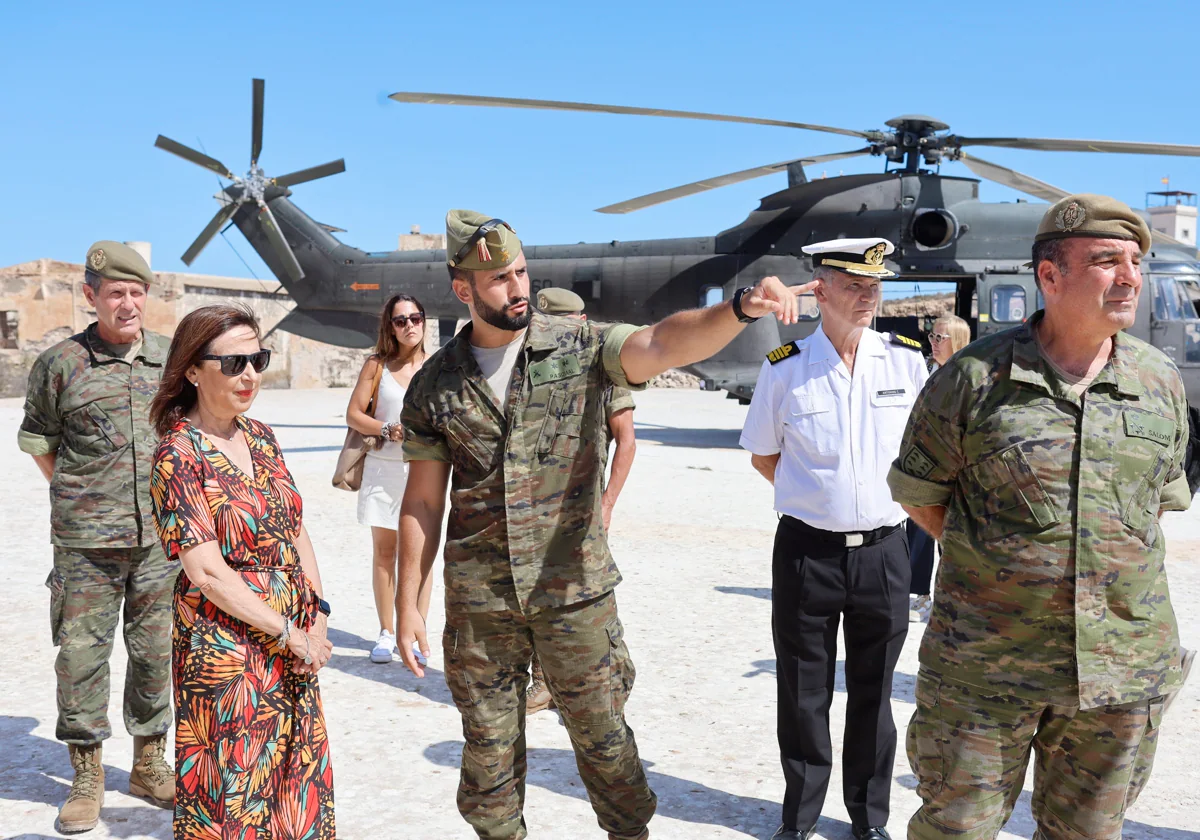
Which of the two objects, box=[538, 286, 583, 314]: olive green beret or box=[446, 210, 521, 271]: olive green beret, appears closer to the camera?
box=[446, 210, 521, 271]: olive green beret

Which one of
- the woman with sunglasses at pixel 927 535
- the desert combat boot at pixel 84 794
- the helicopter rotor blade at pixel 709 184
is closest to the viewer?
the desert combat boot at pixel 84 794

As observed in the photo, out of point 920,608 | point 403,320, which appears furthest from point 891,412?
point 920,608

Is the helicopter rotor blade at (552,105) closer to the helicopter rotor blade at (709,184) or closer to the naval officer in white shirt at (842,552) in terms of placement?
the helicopter rotor blade at (709,184)

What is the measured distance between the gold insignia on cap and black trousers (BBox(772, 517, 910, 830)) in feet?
4.22

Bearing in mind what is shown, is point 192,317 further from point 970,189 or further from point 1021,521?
point 970,189

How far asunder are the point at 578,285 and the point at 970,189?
5314mm

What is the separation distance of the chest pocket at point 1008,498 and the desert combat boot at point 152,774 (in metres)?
2.84

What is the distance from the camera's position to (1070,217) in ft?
7.36

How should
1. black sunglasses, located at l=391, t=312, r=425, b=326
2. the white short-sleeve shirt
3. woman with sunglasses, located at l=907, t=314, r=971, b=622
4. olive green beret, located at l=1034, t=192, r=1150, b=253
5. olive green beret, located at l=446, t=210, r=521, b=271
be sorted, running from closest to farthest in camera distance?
olive green beret, located at l=1034, t=192, r=1150, b=253
olive green beret, located at l=446, t=210, r=521, b=271
the white short-sleeve shirt
black sunglasses, located at l=391, t=312, r=425, b=326
woman with sunglasses, located at l=907, t=314, r=971, b=622

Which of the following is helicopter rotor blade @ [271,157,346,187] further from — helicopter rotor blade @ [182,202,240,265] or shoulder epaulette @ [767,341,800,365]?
shoulder epaulette @ [767,341,800,365]

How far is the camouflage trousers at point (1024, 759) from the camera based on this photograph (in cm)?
227

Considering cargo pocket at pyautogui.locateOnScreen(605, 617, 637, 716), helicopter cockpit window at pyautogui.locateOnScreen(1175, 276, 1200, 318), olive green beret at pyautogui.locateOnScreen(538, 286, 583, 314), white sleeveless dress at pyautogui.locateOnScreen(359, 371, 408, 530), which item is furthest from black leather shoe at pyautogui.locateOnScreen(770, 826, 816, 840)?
helicopter cockpit window at pyautogui.locateOnScreen(1175, 276, 1200, 318)

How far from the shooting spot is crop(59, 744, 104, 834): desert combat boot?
10.9 feet

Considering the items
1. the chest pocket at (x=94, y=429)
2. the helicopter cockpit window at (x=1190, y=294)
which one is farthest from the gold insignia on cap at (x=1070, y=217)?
the helicopter cockpit window at (x=1190, y=294)
